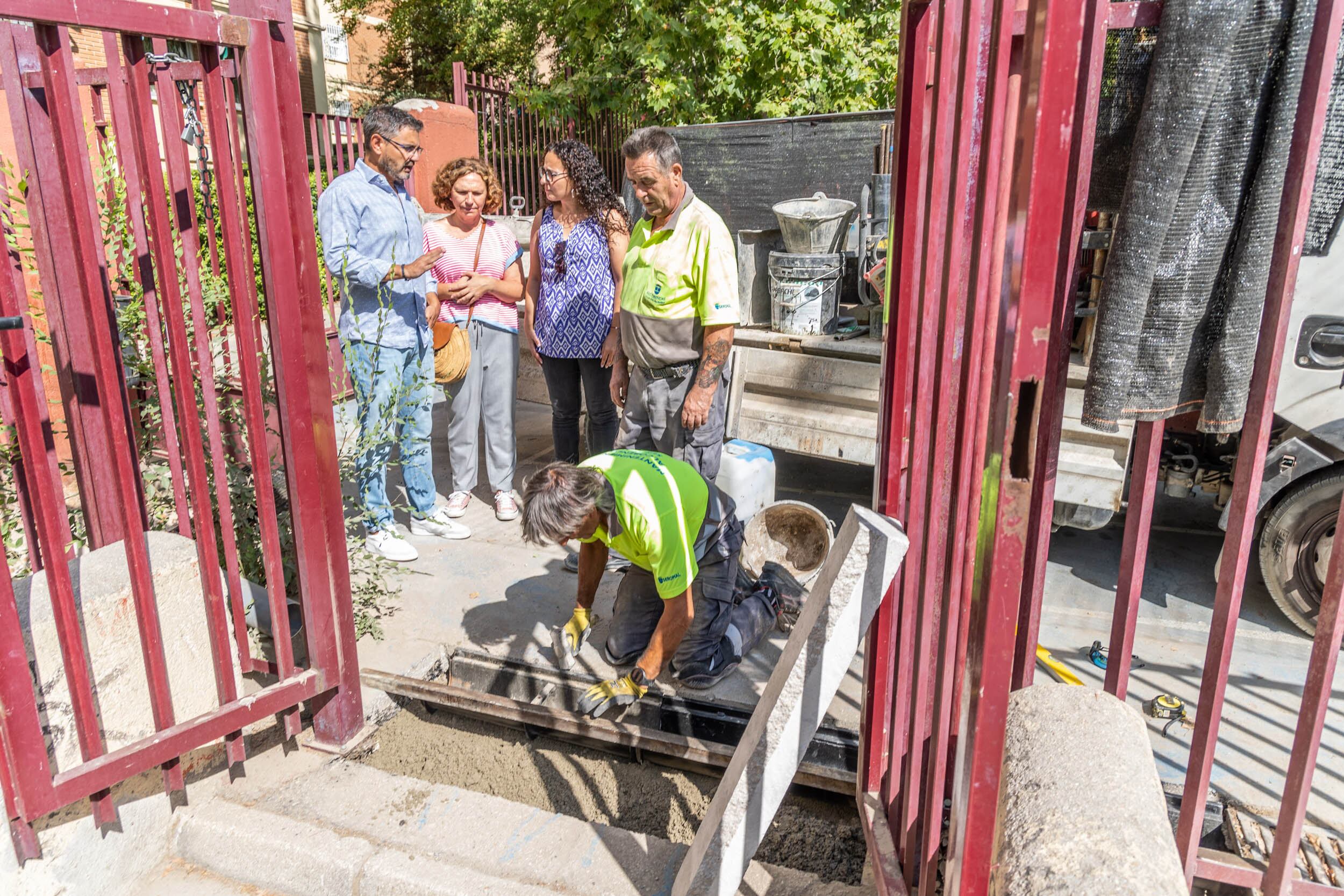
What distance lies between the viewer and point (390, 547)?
4.24 meters

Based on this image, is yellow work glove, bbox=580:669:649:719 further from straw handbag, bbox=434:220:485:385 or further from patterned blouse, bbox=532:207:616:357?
straw handbag, bbox=434:220:485:385

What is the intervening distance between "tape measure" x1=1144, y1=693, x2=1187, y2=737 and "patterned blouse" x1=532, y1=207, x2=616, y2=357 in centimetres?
279

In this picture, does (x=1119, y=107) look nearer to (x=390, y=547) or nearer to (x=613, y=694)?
(x=613, y=694)

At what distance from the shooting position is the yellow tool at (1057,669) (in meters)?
3.17

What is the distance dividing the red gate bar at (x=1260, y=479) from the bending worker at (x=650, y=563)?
1607 mm

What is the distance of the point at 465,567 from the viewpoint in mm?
4262

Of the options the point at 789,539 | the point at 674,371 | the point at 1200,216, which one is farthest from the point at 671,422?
the point at 1200,216

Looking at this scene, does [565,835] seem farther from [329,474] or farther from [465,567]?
[465,567]

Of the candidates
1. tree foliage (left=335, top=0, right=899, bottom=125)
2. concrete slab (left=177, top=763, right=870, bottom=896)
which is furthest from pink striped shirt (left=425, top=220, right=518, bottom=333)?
tree foliage (left=335, top=0, right=899, bottom=125)

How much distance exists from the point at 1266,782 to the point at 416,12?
1548 centimetres

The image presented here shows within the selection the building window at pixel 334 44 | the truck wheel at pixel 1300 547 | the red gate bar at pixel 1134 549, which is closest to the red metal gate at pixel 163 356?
the red gate bar at pixel 1134 549

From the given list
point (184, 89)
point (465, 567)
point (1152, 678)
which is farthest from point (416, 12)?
point (1152, 678)

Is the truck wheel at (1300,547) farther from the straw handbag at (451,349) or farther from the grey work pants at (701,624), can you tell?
the straw handbag at (451,349)

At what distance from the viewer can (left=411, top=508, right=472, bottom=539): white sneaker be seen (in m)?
4.58
